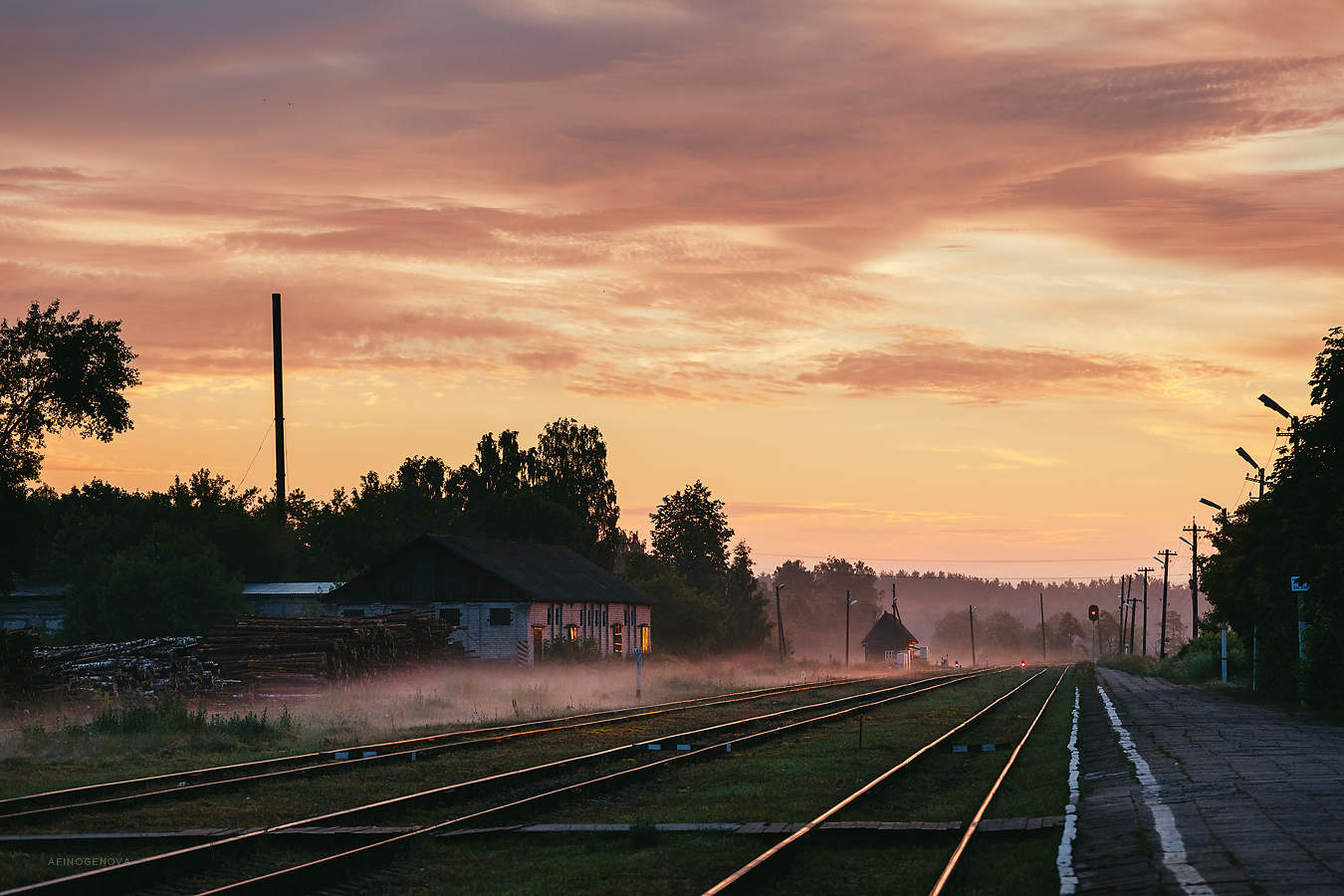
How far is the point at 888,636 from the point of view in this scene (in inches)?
5812

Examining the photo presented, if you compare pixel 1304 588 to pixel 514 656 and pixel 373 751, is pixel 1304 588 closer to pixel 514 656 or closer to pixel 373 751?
pixel 373 751

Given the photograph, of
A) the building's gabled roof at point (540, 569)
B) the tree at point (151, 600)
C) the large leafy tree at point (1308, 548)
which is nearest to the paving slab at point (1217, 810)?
the large leafy tree at point (1308, 548)

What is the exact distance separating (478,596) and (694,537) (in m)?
61.6

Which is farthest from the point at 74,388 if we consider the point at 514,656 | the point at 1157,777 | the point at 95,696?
the point at 1157,777

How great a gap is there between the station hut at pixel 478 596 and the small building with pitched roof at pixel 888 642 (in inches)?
3080

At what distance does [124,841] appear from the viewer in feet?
41.2

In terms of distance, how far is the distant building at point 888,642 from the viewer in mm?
145375

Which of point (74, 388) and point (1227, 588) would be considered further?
point (74, 388)

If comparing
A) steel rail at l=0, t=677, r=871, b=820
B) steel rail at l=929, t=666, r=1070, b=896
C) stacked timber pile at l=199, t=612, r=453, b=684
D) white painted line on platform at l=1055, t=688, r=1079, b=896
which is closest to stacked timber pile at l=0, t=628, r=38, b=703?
stacked timber pile at l=199, t=612, r=453, b=684

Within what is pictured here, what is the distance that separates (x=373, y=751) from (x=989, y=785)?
10275 mm

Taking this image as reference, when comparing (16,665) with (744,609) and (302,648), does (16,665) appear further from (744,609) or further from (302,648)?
A: (744,609)

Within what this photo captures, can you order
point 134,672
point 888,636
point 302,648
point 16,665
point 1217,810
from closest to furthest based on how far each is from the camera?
point 1217,810 < point 16,665 < point 134,672 < point 302,648 < point 888,636

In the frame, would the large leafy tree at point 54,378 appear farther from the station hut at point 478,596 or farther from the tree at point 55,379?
the station hut at point 478,596

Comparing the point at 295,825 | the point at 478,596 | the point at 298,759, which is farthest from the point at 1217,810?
the point at 478,596
